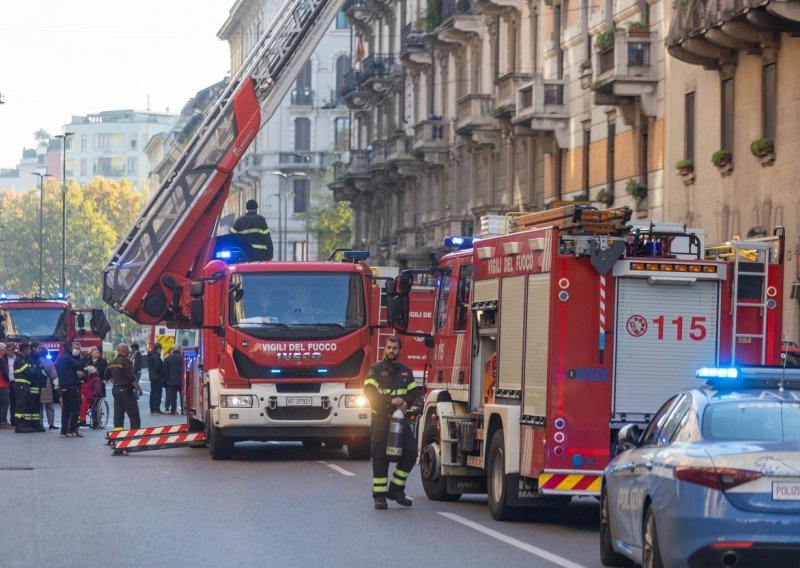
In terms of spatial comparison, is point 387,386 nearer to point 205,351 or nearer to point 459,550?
point 459,550

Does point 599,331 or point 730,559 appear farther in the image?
point 599,331

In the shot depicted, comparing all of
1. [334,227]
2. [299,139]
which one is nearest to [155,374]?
[334,227]

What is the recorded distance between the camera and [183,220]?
2839 cm

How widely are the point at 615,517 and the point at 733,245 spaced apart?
4.31 meters

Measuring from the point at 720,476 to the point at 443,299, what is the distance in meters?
9.21

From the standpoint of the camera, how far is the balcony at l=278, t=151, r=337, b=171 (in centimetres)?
11875

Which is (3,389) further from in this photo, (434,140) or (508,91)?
(434,140)

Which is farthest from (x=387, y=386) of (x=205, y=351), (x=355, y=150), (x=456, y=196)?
(x=355, y=150)

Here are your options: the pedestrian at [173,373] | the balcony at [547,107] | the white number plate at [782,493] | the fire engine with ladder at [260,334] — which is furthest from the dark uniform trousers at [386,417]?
the balcony at [547,107]

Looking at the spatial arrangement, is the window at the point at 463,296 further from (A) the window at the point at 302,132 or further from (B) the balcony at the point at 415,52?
(A) the window at the point at 302,132

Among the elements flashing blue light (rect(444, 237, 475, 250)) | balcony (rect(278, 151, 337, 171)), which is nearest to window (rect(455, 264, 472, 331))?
flashing blue light (rect(444, 237, 475, 250))

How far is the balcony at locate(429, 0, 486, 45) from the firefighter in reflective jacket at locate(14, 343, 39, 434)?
71.7 ft

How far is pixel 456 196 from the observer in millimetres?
56281

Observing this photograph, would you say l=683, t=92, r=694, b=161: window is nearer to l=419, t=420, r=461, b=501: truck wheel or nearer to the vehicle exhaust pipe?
l=419, t=420, r=461, b=501: truck wheel
